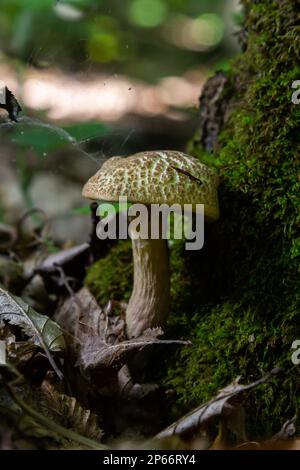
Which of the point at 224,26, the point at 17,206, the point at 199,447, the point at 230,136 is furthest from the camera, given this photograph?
the point at 224,26

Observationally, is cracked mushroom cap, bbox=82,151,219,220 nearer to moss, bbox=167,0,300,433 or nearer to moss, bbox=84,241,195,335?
moss, bbox=167,0,300,433

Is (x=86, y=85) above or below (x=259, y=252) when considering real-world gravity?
above

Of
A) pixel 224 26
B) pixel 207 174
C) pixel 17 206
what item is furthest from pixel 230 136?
pixel 224 26

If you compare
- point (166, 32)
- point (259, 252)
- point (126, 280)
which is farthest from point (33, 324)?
point (166, 32)

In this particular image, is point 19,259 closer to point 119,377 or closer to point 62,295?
point 62,295

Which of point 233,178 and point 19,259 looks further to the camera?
point 19,259

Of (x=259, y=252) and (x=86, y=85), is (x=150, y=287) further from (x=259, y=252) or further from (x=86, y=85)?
(x=86, y=85)

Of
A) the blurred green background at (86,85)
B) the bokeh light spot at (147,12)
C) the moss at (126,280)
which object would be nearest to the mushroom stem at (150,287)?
the moss at (126,280)
